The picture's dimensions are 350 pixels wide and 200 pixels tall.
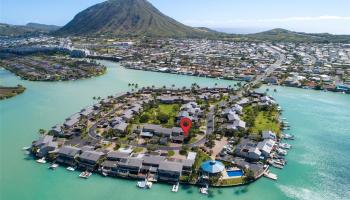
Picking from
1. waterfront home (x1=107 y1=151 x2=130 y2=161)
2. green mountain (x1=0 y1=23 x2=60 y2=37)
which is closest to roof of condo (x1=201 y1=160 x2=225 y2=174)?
waterfront home (x1=107 y1=151 x2=130 y2=161)

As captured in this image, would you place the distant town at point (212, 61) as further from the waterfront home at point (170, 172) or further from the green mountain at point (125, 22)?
the green mountain at point (125, 22)

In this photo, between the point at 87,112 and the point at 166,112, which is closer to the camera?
the point at 87,112

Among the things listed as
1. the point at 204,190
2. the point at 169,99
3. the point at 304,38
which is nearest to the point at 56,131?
the point at 169,99

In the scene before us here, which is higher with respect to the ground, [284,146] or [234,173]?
[284,146]

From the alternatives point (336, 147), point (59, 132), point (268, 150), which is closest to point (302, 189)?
point (268, 150)

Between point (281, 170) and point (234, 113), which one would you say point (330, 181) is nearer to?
point (281, 170)

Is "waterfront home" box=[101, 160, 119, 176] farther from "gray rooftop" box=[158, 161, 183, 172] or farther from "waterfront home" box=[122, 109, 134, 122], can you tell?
"waterfront home" box=[122, 109, 134, 122]

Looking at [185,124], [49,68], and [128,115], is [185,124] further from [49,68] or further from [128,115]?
[49,68]
